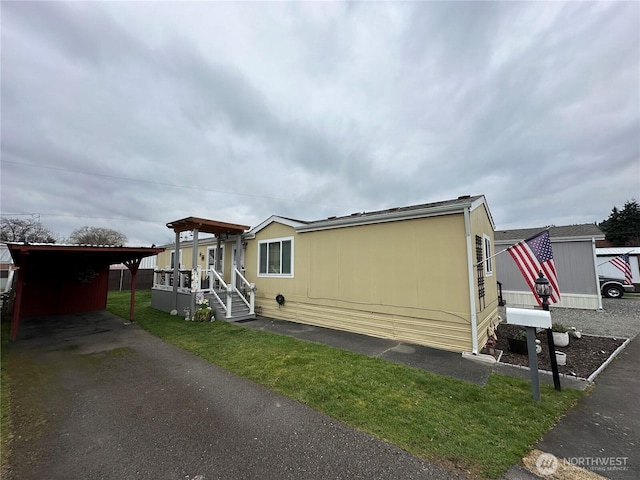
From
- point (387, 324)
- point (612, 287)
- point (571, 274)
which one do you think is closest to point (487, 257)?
point (387, 324)

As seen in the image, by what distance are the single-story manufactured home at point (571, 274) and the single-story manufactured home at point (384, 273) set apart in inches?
223

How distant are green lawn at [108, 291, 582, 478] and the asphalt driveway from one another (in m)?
0.25

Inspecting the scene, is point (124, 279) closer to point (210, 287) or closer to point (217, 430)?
point (210, 287)

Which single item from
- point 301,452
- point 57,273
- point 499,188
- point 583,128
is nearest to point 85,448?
point 301,452

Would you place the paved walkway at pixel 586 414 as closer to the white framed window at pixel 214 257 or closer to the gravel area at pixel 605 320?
the gravel area at pixel 605 320

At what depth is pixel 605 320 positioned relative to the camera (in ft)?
29.5

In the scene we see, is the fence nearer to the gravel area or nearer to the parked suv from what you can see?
the gravel area

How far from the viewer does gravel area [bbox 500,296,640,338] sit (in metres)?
7.49

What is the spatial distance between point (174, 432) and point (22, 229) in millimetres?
42762

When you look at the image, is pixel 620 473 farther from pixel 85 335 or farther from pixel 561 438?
pixel 85 335

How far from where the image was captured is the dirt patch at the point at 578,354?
480 centimetres

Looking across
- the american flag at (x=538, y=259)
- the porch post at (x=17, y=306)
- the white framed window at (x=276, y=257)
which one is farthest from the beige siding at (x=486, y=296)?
the porch post at (x=17, y=306)

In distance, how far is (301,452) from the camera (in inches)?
99.4

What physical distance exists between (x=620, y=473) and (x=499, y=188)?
15.7m
